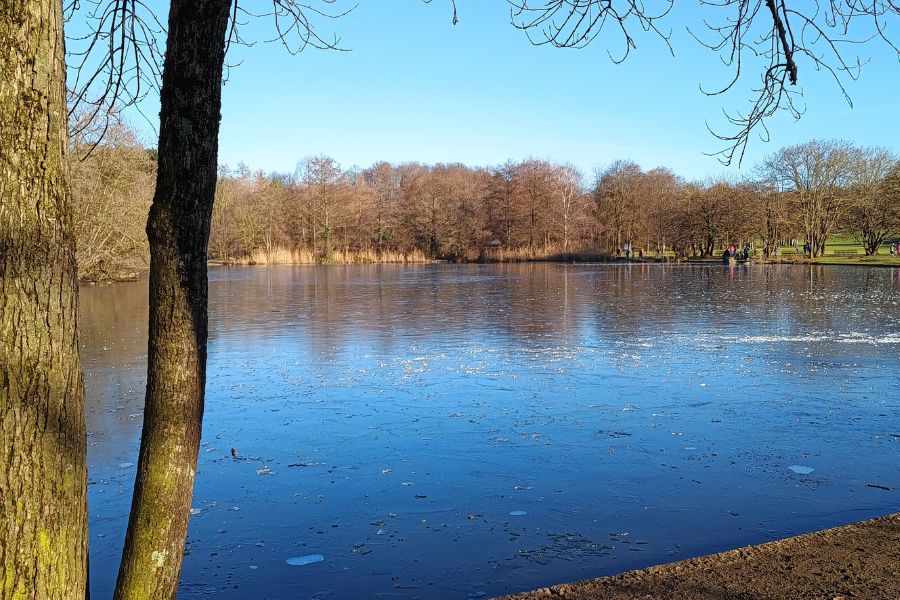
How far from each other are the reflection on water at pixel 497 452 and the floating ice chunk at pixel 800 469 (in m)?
0.03

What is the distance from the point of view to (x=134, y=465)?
21.7ft

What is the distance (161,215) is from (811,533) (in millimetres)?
4133

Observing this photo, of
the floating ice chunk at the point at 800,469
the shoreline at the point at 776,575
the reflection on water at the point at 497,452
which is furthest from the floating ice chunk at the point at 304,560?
the floating ice chunk at the point at 800,469

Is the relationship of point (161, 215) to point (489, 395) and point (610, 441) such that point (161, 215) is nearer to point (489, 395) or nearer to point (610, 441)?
point (610, 441)

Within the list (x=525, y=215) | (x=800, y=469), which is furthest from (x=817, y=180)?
(x=800, y=469)

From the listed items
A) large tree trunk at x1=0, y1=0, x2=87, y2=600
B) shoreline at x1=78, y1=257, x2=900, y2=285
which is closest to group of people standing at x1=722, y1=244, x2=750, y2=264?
shoreline at x1=78, y1=257, x2=900, y2=285

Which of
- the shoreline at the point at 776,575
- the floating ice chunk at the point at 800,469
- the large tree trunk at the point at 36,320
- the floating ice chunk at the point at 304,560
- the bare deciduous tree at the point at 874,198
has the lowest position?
the floating ice chunk at the point at 304,560

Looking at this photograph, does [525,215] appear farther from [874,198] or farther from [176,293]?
[176,293]

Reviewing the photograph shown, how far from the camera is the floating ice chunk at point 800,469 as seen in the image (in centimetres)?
611

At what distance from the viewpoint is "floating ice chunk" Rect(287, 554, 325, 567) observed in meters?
4.68

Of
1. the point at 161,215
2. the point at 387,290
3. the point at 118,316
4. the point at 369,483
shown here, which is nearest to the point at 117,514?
the point at 369,483

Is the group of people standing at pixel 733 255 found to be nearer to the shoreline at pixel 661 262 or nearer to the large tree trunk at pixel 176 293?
the shoreline at pixel 661 262

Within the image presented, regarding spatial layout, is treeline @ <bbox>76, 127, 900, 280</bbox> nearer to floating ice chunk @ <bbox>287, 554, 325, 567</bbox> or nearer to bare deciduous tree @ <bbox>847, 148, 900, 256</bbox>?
bare deciduous tree @ <bbox>847, 148, 900, 256</bbox>

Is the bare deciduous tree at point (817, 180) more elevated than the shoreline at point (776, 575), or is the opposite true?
the bare deciduous tree at point (817, 180)
